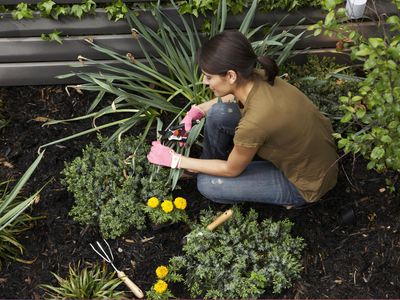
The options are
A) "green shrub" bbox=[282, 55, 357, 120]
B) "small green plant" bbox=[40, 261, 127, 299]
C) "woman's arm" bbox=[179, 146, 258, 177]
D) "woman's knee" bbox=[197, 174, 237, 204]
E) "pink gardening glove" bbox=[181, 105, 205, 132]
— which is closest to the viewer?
"woman's arm" bbox=[179, 146, 258, 177]

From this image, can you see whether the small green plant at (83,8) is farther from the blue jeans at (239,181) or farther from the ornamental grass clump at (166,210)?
the ornamental grass clump at (166,210)

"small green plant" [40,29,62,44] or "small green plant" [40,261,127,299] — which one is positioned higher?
"small green plant" [40,29,62,44]

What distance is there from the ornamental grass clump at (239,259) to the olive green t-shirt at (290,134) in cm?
26

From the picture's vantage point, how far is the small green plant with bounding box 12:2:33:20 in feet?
8.34

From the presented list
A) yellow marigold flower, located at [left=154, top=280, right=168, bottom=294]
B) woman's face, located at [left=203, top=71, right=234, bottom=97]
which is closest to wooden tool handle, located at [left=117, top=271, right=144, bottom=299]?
yellow marigold flower, located at [left=154, top=280, right=168, bottom=294]

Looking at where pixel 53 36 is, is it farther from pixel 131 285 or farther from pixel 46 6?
pixel 131 285

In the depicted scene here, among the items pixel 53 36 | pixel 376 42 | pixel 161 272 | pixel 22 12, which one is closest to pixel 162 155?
pixel 161 272

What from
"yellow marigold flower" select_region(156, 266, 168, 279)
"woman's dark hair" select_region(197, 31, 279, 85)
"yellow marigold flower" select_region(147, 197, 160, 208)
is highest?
"woman's dark hair" select_region(197, 31, 279, 85)

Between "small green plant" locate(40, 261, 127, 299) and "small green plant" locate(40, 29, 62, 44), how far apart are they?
3.82ft

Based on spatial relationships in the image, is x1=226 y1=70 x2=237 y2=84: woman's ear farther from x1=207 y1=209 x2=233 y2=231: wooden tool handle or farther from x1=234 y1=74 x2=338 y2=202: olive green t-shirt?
x1=207 y1=209 x2=233 y2=231: wooden tool handle

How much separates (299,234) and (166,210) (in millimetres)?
654

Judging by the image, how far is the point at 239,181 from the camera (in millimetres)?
2336

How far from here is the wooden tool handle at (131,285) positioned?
7.42ft

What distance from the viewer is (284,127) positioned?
6.55 ft
